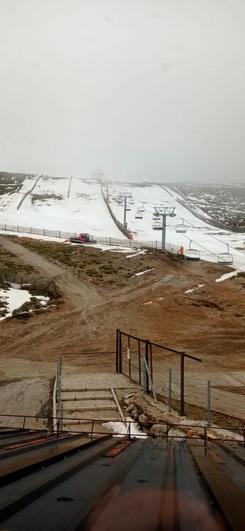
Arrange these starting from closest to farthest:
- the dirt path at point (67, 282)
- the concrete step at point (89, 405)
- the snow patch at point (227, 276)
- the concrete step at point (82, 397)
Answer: the concrete step at point (89, 405) → the concrete step at point (82, 397) → the dirt path at point (67, 282) → the snow patch at point (227, 276)

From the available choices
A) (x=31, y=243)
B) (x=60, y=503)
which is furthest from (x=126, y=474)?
(x=31, y=243)

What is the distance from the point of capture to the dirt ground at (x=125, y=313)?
2164 cm

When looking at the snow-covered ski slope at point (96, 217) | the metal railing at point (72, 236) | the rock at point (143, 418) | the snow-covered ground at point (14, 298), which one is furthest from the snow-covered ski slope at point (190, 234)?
the rock at point (143, 418)

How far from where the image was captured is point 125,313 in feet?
96.2

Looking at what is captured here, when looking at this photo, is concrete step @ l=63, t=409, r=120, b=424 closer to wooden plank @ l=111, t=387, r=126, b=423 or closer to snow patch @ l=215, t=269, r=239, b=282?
wooden plank @ l=111, t=387, r=126, b=423

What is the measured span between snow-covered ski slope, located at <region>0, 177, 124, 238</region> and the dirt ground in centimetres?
2227

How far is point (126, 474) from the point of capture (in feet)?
15.5

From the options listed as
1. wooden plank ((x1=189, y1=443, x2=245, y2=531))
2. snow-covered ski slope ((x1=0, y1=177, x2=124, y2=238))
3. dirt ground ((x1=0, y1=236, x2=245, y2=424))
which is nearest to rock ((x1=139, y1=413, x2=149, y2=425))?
wooden plank ((x1=189, y1=443, x2=245, y2=531))

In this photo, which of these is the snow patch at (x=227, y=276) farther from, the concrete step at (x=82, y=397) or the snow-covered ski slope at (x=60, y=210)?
the concrete step at (x=82, y=397)

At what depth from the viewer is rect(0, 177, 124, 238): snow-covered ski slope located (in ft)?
234

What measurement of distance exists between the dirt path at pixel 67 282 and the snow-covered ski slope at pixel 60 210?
20.4m

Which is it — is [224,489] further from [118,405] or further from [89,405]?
[89,405]

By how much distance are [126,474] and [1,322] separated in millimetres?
23037

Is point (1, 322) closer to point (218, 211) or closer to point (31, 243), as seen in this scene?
point (31, 243)
